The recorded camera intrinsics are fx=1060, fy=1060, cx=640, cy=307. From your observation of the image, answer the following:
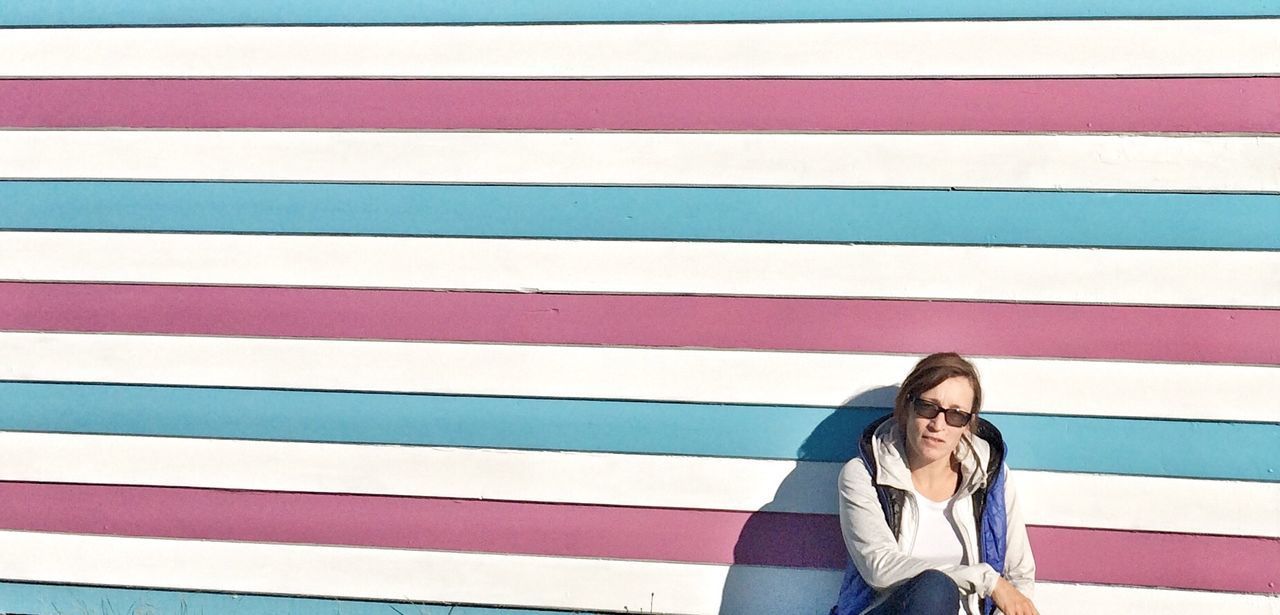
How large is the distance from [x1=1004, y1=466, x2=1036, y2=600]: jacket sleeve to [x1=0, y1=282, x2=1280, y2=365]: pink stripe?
382mm

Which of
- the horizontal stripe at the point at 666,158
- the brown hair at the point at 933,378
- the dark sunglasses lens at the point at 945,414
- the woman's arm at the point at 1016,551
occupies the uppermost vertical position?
the horizontal stripe at the point at 666,158

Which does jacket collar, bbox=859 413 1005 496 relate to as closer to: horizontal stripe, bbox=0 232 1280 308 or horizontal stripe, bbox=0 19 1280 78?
horizontal stripe, bbox=0 232 1280 308

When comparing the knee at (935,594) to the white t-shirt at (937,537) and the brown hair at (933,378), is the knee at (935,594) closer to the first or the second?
the white t-shirt at (937,537)

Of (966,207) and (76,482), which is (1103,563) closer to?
(966,207)

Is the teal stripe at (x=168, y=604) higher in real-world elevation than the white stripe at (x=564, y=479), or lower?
lower

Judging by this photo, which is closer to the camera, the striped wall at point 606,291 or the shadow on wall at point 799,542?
the striped wall at point 606,291

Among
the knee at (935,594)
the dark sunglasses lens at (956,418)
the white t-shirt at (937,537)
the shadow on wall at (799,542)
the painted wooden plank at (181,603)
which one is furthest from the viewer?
the painted wooden plank at (181,603)

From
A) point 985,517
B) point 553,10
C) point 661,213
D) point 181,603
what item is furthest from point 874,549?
point 181,603

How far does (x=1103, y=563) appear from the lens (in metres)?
2.81

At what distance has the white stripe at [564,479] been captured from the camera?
2.77 m

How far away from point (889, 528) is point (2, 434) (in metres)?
2.49

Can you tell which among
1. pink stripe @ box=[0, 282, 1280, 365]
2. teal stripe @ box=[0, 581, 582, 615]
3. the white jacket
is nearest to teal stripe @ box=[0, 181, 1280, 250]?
pink stripe @ box=[0, 282, 1280, 365]

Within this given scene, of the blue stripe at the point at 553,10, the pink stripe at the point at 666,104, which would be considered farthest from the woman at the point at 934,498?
the blue stripe at the point at 553,10

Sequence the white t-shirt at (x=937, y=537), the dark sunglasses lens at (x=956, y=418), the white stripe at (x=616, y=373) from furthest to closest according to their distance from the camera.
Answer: the white stripe at (x=616, y=373) → the white t-shirt at (x=937, y=537) → the dark sunglasses lens at (x=956, y=418)
